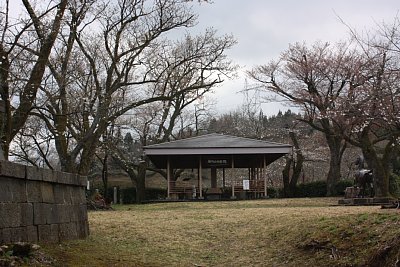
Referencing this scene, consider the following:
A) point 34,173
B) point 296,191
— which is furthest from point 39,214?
point 296,191

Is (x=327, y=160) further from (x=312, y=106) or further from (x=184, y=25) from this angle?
(x=184, y=25)

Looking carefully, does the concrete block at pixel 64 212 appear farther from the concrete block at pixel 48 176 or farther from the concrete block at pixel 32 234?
the concrete block at pixel 32 234

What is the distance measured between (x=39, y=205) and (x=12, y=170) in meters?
0.96

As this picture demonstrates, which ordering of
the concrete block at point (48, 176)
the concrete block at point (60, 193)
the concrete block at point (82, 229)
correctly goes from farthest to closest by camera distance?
1. the concrete block at point (82, 229)
2. the concrete block at point (60, 193)
3. the concrete block at point (48, 176)

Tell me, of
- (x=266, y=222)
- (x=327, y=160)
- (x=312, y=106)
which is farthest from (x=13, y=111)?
(x=327, y=160)

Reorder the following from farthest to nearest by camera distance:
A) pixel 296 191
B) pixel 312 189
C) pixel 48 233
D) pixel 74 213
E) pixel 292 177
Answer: pixel 292 177, pixel 296 191, pixel 312 189, pixel 74 213, pixel 48 233

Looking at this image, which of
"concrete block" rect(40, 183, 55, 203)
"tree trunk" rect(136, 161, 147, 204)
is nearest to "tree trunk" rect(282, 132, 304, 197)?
"tree trunk" rect(136, 161, 147, 204)

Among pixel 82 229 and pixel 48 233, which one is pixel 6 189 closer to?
pixel 48 233

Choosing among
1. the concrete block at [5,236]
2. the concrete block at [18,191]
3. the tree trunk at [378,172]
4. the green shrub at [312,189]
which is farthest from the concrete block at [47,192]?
the green shrub at [312,189]

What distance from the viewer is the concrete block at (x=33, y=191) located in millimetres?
6512

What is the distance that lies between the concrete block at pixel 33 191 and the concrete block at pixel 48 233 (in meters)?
0.38

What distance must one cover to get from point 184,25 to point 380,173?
1018cm

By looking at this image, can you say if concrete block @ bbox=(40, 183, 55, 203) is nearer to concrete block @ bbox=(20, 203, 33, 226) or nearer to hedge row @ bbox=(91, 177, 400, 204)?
concrete block @ bbox=(20, 203, 33, 226)

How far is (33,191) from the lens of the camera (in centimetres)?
666
